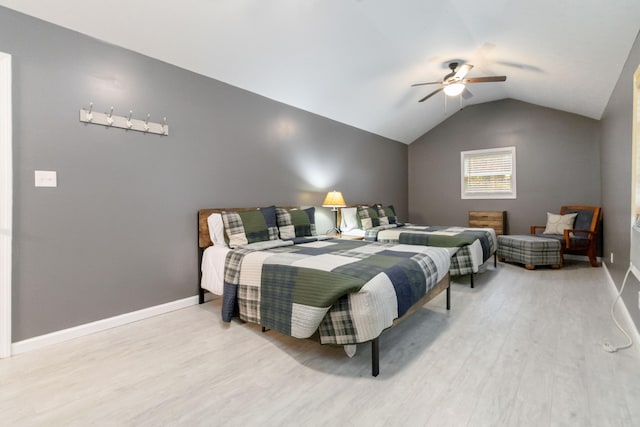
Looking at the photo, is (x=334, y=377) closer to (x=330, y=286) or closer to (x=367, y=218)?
(x=330, y=286)

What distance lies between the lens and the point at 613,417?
144 cm

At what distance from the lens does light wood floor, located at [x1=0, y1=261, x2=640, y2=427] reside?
1.48m

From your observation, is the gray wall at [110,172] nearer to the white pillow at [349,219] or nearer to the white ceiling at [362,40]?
the white ceiling at [362,40]

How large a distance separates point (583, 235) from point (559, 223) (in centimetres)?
38

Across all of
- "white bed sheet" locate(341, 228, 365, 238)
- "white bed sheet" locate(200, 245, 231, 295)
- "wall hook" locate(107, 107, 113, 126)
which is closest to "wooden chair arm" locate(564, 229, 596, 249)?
"white bed sheet" locate(341, 228, 365, 238)

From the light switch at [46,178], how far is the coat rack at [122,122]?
1.63 ft

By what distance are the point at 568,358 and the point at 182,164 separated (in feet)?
11.7

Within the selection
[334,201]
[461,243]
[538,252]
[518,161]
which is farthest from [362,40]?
[518,161]

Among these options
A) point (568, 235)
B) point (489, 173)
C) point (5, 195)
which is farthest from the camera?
point (489, 173)

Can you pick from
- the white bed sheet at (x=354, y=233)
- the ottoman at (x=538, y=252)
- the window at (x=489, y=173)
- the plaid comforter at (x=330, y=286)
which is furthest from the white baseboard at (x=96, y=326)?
the window at (x=489, y=173)

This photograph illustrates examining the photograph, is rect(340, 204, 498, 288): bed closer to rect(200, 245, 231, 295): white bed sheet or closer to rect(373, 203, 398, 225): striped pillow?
rect(373, 203, 398, 225): striped pillow

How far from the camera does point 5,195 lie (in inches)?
83.2

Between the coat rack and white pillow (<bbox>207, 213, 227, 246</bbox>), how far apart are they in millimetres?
951

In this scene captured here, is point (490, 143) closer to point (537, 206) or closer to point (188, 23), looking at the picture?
point (537, 206)
